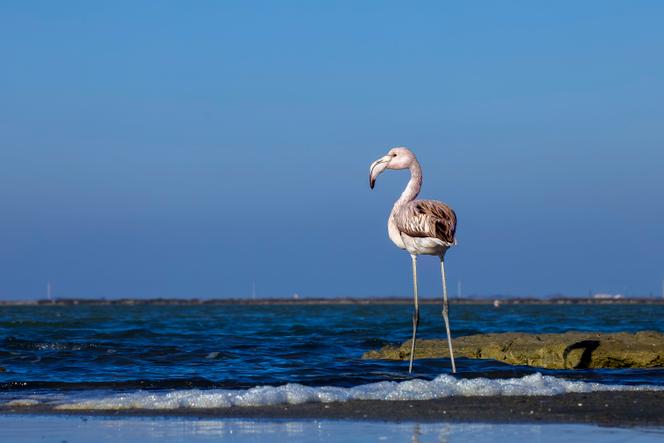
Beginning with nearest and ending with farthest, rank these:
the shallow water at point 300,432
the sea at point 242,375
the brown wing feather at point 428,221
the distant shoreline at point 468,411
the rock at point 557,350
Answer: the shallow water at point 300,432
the distant shoreline at point 468,411
the sea at point 242,375
the brown wing feather at point 428,221
the rock at point 557,350

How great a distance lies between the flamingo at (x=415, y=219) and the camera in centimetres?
1484

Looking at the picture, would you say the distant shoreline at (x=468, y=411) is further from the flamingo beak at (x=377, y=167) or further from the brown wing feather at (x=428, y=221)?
the flamingo beak at (x=377, y=167)

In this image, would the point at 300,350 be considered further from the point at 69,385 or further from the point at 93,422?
the point at 93,422

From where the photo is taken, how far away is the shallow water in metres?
8.69

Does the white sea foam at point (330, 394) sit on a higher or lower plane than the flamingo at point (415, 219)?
lower

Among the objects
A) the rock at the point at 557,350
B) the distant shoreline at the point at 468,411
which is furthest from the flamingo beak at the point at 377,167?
the rock at the point at 557,350

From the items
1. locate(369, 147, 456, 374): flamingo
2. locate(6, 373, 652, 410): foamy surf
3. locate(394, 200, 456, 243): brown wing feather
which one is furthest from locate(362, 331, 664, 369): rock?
locate(6, 373, 652, 410): foamy surf

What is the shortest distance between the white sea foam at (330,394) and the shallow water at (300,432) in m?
1.34

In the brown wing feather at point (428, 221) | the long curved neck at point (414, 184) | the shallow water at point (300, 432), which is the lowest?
the shallow water at point (300, 432)

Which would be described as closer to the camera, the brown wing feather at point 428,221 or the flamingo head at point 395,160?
the brown wing feather at point 428,221

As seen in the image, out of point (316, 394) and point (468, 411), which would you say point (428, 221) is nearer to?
point (316, 394)

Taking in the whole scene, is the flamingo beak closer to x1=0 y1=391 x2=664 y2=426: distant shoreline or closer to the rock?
x1=0 y1=391 x2=664 y2=426: distant shoreline

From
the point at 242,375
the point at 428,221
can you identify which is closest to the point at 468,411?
the point at 428,221

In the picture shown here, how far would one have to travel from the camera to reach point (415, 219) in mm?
14883
